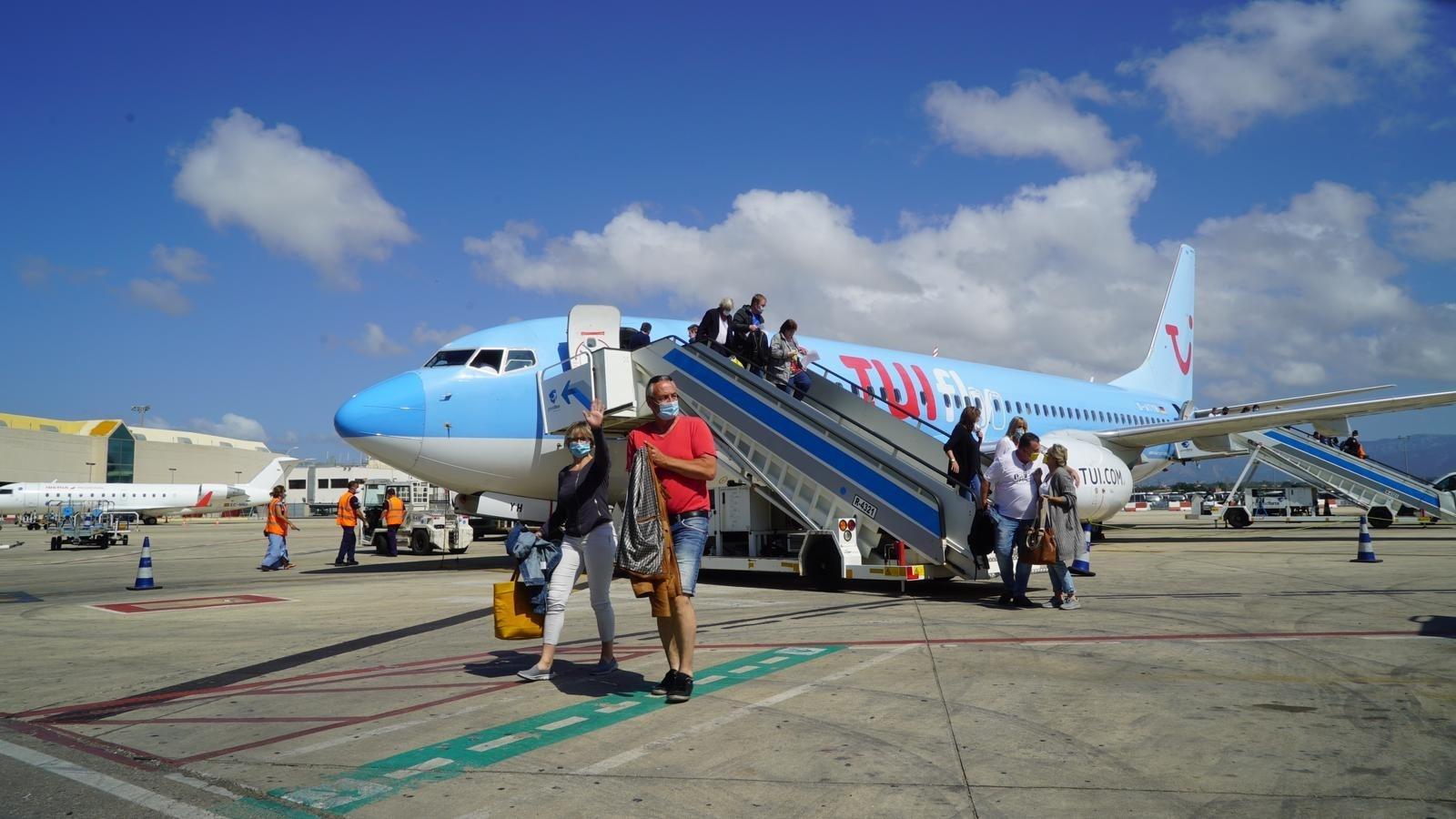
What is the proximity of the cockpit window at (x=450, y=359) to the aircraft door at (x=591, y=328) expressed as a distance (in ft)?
4.83

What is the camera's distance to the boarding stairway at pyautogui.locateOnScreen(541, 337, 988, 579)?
31.9 ft

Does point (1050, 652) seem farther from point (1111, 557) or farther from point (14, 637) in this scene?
point (1111, 557)

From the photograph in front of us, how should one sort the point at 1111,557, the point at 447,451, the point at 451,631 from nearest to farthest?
the point at 451,631 → the point at 447,451 → the point at 1111,557

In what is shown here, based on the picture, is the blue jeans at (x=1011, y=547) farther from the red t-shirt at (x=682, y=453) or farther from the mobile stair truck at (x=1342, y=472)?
the mobile stair truck at (x=1342, y=472)

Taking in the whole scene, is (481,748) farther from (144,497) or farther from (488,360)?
(144,497)

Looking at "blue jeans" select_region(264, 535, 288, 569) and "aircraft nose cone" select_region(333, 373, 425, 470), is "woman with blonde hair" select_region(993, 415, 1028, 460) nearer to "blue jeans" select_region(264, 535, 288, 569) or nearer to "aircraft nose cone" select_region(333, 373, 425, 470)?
"aircraft nose cone" select_region(333, 373, 425, 470)

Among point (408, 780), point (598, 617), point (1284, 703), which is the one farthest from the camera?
point (598, 617)

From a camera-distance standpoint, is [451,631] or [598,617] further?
[451,631]

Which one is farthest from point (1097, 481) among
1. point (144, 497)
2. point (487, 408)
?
point (144, 497)

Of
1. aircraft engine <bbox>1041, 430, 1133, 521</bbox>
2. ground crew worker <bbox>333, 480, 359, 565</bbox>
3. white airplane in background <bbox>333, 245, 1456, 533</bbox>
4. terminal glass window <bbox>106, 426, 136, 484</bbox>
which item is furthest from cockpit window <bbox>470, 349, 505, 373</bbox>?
terminal glass window <bbox>106, 426, 136, 484</bbox>

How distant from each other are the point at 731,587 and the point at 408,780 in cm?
800

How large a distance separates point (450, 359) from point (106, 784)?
10215mm

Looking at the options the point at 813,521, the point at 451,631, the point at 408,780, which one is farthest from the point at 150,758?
the point at 813,521

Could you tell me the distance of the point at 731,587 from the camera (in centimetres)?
1155
